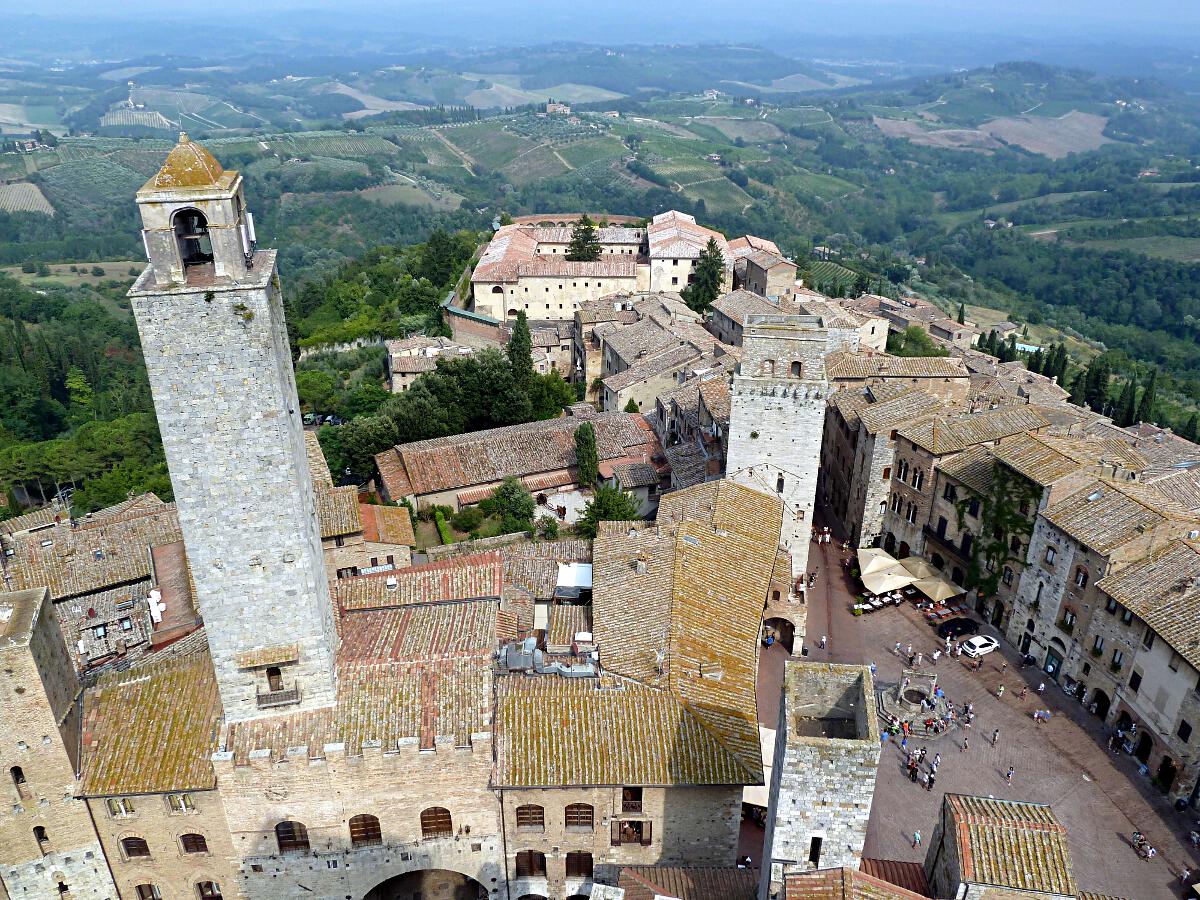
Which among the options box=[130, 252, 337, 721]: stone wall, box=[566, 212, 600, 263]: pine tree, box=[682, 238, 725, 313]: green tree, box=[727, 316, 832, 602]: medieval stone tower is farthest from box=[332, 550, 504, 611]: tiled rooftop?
box=[566, 212, 600, 263]: pine tree

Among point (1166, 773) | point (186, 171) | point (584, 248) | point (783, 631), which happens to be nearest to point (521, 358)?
point (584, 248)

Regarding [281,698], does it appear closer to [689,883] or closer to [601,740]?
[601,740]

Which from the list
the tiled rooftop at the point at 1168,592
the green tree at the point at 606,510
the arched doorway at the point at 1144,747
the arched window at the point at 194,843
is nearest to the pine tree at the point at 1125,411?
the tiled rooftop at the point at 1168,592

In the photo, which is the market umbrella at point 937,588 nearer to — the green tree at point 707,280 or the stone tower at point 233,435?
the stone tower at point 233,435

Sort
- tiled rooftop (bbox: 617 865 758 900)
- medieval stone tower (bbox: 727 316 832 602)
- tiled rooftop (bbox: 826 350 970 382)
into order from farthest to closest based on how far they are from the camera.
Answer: tiled rooftop (bbox: 826 350 970 382), medieval stone tower (bbox: 727 316 832 602), tiled rooftop (bbox: 617 865 758 900)

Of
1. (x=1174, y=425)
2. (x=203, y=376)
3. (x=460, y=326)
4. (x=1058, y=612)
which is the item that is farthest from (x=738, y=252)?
(x=203, y=376)

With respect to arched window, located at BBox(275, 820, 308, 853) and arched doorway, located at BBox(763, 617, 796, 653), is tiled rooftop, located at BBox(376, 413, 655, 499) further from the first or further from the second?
arched window, located at BBox(275, 820, 308, 853)

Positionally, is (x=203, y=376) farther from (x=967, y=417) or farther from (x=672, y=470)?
(x=967, y=417)
